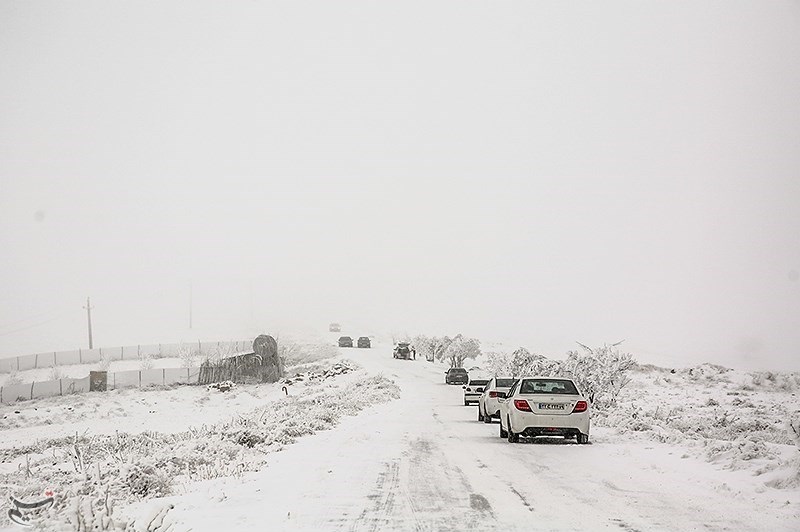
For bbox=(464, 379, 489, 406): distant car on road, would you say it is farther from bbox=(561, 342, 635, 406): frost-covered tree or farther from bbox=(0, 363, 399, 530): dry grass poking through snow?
bbox=(0, 363, 399, 530): dry grass poking through snow

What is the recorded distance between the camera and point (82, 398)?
46.9 meters

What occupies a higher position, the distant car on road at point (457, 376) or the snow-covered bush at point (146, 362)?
the snow-covered bush at point (146, 362)

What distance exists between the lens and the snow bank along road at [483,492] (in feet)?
26.8

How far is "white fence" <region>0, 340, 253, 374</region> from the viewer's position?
64.2 metres

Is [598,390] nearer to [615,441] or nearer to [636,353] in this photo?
[615,441]

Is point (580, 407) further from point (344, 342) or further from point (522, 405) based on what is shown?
point (344, 342)

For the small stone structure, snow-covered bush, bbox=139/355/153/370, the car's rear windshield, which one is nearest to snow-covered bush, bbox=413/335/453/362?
the small stone structure

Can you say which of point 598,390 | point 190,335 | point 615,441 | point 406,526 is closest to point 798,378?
point 598,390

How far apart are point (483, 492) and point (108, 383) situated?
4742 centimetres

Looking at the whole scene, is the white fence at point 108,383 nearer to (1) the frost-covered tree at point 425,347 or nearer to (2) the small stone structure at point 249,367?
(2) the small stone structure at point 249,367

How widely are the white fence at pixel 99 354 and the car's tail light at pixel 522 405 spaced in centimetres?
5704

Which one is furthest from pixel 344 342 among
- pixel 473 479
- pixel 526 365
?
pixel 473 479

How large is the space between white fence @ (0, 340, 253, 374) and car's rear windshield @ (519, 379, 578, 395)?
2238 inches

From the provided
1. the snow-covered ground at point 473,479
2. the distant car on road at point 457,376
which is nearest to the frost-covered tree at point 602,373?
the snow-covered ground at point 473,479
